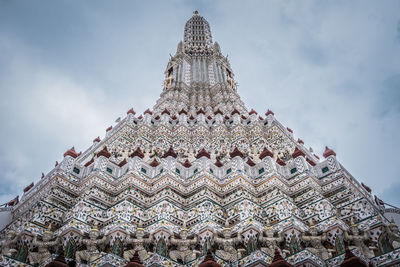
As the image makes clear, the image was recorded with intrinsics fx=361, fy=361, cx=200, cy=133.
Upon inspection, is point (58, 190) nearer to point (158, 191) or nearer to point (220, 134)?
point (158, 191)

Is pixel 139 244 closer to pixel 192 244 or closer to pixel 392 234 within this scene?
pixel 192 244

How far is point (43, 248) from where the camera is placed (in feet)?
29.9

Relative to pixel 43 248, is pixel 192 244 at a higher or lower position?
higher

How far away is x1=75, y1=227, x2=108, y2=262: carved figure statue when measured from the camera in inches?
353

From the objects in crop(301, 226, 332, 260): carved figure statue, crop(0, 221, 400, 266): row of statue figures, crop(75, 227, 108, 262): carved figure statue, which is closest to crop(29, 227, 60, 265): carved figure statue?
crop(0, 221, 400, 266): row of statue figures

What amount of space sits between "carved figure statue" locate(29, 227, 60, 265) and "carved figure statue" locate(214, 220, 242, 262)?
4.18 meters

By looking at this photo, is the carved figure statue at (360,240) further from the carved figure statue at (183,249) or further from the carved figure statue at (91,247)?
the carved figure statue at (91,247)

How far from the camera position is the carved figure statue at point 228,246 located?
9.19m

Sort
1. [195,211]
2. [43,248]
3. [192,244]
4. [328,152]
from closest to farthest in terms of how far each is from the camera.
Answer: [43,248]
[192,244]
[195,211]
[328,152]

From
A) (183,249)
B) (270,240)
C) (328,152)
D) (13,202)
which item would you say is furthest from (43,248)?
(328,152)

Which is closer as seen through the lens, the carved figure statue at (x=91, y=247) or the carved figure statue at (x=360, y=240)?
the carved figure statue at (x=360, y=240)

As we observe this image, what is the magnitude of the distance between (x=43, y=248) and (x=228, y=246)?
471cm

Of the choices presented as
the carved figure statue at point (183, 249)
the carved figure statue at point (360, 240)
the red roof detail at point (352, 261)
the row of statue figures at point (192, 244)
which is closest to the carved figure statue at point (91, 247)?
the row of statue figures at point (192, 244)

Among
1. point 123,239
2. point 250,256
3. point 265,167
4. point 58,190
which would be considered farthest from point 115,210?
point 265,167
